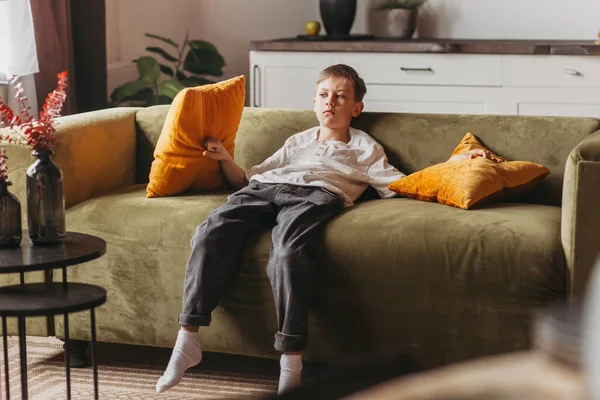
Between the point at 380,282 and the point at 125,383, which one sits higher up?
the point at 380,282

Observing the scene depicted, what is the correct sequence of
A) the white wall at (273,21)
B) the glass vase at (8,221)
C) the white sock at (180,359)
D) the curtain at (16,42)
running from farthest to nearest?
the white wall at (273,21)
the curtain at (16,42)
the white sock at (180,359)
the glass vase at (8,221)

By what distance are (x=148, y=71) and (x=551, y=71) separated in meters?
1.86

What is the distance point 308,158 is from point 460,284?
69 cm

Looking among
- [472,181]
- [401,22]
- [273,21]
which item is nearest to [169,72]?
[273,21]

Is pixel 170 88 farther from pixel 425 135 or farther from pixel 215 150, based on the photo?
pixel 425 135

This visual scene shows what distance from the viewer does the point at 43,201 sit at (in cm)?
212

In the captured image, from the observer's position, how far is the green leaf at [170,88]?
4422 mm

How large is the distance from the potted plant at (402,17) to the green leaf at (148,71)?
1.17m

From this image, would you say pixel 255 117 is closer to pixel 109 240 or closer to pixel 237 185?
pixel 237 185

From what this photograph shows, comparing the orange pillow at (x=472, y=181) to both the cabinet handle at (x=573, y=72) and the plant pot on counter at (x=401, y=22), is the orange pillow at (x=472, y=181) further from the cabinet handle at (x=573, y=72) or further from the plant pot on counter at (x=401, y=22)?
the plant pot on counter at (x=401, y=22)

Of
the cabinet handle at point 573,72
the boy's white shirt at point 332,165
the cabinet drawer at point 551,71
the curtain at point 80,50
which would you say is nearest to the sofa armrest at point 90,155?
the boy's white shirt at point 332,165

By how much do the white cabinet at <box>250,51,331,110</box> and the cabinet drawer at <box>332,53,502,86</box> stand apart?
0.49ft

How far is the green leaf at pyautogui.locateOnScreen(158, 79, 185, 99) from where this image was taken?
14.5ft

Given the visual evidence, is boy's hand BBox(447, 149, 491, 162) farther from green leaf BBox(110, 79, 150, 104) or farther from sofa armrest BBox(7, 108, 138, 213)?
green leaf BBox(110, 79, 150, 104)
